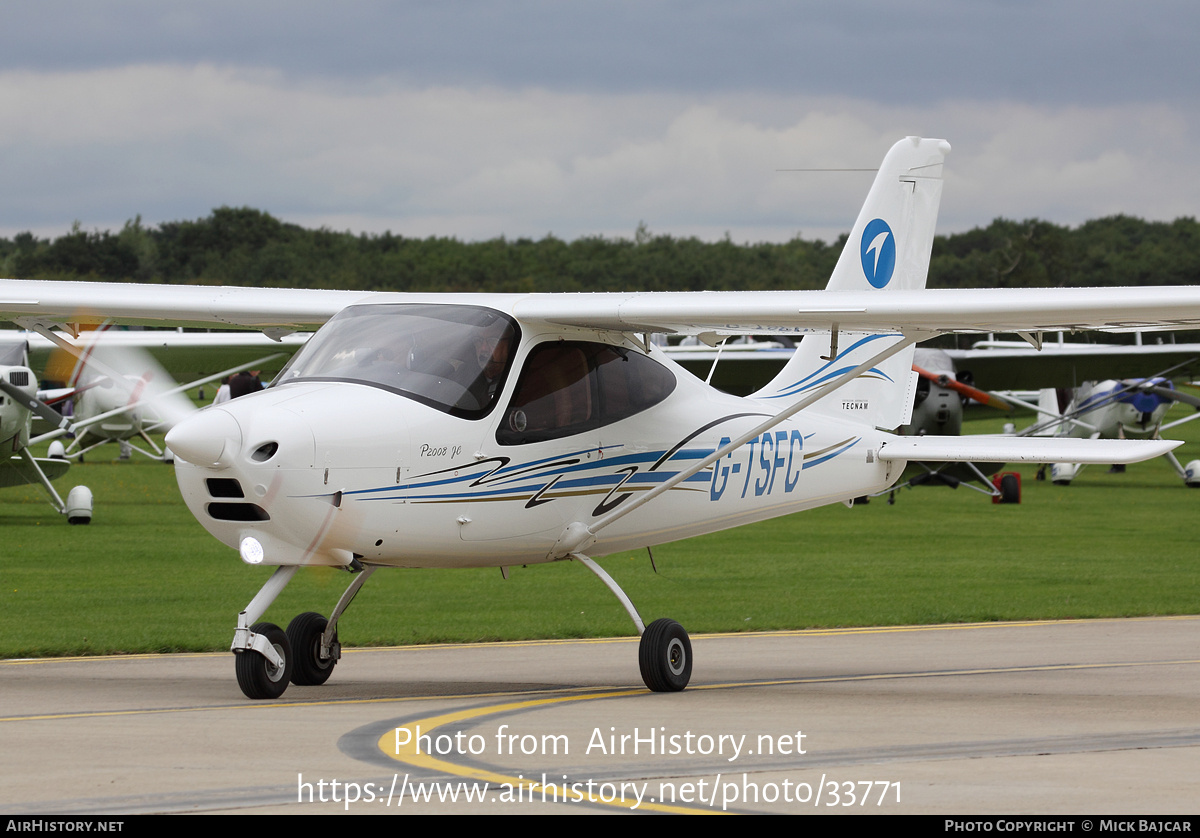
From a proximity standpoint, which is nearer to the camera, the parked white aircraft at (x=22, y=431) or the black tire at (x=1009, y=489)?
the parked white aircraft at (x=22, y=431)

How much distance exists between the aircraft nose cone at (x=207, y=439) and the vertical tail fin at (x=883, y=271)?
5.16 meters

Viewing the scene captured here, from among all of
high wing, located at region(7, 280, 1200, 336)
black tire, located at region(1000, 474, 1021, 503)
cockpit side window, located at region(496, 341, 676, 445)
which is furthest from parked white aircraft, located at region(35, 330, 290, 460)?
black tire, located at region(1000, 474, 1021, 503)

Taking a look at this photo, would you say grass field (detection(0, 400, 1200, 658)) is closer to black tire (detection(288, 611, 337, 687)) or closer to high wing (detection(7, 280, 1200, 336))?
black tire (detection(288, 611, 337, 687))

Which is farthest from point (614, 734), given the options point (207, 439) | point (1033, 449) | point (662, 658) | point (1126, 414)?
point (1126, 414)

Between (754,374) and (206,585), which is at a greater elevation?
(754,374)

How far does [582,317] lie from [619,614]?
244 inches

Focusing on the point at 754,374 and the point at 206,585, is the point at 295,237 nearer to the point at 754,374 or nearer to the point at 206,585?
the point at 754,374

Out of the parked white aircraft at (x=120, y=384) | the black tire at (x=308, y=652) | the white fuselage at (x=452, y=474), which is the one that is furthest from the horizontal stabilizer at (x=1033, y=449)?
the parked white aircraft at (x=120, y=384)

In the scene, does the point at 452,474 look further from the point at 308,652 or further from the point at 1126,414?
the point at 1126,414

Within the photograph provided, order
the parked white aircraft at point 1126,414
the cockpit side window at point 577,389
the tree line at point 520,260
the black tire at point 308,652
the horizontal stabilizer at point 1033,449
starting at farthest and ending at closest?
the tree line at point 520,260
the parked white aircraft at point 1126,414
the horizontal stabilizer at point 1033,449
the black tire at point 308,652
the cockpit side window at point 577,389

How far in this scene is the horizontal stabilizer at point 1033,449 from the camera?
34.2 feet

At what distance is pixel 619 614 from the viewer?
15.1m

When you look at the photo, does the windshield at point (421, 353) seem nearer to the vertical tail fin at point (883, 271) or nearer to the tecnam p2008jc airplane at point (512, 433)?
the tecnam p2008jc airplane at point (512, 433)

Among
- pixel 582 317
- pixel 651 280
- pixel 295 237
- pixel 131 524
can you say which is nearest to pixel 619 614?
pixel 582 317
